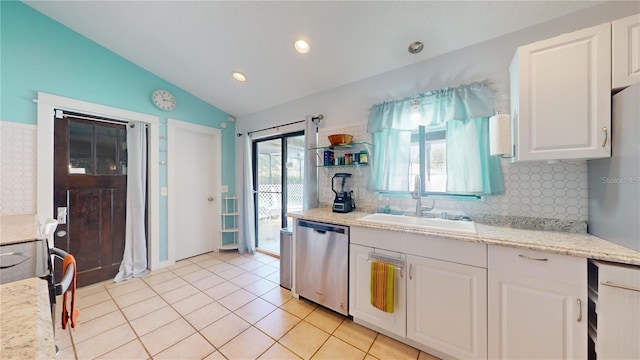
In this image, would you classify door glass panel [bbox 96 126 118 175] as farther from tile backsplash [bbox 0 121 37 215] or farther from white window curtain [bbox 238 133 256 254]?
white window curtain [bbox 238 133 256 254]

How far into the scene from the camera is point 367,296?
72.1 inches

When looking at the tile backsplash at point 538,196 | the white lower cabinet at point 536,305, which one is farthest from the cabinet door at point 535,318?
the tile backsplash at point 538,196

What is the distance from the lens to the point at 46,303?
625mm

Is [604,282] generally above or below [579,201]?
below

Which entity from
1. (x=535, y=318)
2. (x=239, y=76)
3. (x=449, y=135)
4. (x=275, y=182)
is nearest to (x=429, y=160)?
(x=449, y=135)

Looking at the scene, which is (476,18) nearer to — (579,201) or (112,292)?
(579,201)

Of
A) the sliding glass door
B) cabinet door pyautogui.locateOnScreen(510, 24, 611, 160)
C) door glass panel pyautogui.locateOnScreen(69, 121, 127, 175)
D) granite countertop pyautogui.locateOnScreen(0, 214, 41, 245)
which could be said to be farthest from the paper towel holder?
door glass panel pyautogui.locateOnScreen(69, 121, 127, 175)

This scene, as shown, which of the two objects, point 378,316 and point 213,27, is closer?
point 378,316

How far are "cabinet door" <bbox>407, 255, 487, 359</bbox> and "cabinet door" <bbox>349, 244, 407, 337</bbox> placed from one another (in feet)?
0.18

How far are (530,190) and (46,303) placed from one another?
8.74ft

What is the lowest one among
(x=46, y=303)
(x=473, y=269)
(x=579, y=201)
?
(x=473, y=269)

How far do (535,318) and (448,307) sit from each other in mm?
438

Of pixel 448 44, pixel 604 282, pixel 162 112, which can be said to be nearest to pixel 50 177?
pixel 162 112

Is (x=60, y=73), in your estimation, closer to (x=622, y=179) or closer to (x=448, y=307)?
(x=448, y=307)
